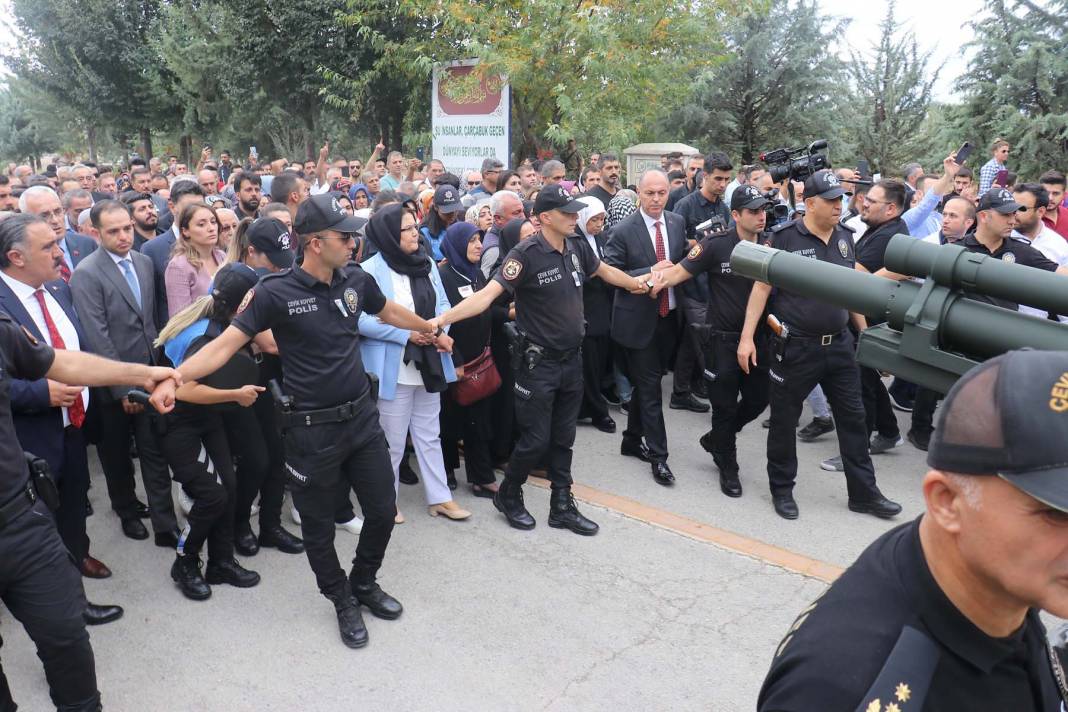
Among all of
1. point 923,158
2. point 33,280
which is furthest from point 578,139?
point 33,280

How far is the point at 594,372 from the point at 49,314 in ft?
13.8

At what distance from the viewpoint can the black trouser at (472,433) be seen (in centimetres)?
607

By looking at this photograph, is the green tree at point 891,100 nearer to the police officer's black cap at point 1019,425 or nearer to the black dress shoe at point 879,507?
the black dress shoe at point 879,507

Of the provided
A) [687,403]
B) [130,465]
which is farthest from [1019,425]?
[687,403]

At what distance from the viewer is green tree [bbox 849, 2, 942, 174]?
781 inches

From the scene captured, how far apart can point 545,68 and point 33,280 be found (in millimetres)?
11327

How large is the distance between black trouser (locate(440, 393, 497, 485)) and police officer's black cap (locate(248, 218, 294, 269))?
1773 mm

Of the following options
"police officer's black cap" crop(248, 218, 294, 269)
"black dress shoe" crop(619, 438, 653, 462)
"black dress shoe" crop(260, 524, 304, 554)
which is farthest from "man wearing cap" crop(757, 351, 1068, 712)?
"black dress shoe" crop(619, 438, 653, 462)

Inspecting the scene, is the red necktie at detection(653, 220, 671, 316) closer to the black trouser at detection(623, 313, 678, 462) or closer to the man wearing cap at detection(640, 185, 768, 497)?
the black trouser at detection(623, 313, 678, 462)

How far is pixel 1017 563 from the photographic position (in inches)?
50.8

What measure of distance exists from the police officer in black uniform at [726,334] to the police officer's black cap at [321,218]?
2.64 m

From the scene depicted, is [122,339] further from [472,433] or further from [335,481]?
[472,433]

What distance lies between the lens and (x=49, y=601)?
10.3ft

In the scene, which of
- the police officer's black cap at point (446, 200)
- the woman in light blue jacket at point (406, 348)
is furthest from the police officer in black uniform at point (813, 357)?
the police officer's black cap at point (446, 200)
